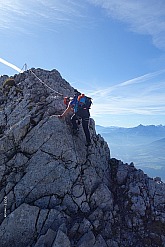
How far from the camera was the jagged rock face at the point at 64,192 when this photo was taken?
1808 centimetres

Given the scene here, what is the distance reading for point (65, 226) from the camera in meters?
17.9

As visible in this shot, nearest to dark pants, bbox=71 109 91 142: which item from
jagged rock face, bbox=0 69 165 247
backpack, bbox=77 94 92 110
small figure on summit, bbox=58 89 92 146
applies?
small figure on summit, bbox=58 89 92 146

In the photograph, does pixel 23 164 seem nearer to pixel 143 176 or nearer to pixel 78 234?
pixel 78 234

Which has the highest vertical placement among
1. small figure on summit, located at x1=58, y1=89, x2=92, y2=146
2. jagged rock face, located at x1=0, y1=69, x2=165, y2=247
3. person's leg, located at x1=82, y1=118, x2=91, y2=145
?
small figure on summit, located at x1=58, y1=89, x2=92, y2=146

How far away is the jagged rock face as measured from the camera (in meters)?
18.1

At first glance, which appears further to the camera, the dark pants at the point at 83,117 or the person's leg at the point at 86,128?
the person's leg at the point at 86,128

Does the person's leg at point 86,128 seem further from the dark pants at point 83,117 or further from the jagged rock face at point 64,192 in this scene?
the jagged rock face at point 64,192

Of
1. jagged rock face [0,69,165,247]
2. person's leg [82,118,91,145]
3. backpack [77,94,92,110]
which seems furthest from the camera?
person's leg [82,118,91,145]

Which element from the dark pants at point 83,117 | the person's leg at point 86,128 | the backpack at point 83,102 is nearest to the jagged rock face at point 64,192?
the person's leg at point 86,128

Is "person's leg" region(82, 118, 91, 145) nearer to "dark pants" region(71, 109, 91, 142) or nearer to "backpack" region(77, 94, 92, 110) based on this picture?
"dark pants" region(71, 109, 91, 142)

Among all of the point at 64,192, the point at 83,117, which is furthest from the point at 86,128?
the point at 64,192

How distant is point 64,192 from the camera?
2036 cm

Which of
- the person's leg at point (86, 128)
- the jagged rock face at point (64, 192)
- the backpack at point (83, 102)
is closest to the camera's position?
the jagged rock face at point (64, 192)

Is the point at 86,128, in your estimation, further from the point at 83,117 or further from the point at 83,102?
the point at 83,102
